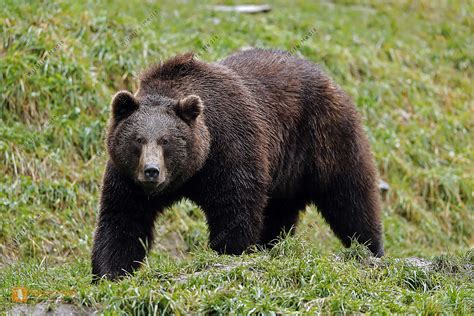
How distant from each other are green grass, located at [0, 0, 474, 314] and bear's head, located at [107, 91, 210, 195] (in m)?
0.76

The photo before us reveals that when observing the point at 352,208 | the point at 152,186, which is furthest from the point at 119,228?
the point at 352,208

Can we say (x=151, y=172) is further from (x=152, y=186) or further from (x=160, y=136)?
(x=160, y=136)

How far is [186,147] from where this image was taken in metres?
7.93

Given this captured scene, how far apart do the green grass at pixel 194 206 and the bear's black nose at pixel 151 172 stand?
72cm

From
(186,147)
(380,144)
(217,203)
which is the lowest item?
(380,144)

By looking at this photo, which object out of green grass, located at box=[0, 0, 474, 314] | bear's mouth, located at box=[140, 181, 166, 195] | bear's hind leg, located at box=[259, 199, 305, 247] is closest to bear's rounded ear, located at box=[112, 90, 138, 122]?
bear's mouth, located at box=[140, 181, 166, 195]

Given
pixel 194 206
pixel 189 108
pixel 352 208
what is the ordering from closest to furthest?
pixel 189 108, pixel 352 208, pixel 194 206

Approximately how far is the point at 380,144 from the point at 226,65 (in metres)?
5.08

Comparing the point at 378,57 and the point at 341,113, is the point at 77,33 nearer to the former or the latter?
the point at 341,113

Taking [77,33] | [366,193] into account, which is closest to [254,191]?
[366,193]

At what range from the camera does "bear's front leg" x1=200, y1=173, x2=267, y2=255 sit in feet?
26.8

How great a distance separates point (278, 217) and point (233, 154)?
2025 millimetres

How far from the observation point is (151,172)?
292 inches

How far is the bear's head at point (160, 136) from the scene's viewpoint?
306 inches
